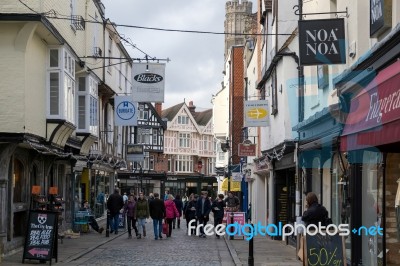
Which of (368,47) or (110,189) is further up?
(368,47)

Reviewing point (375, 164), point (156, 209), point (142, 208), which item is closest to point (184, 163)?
point (142, 208)

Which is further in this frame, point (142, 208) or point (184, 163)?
point (184, 163)

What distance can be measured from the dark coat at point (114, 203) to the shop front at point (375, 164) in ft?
51.0

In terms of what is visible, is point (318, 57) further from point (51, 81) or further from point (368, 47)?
point (51, 81)

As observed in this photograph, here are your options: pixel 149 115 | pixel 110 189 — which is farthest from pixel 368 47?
pixel 149 115

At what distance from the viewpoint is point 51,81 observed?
71.8 feet

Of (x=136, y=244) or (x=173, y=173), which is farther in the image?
(x=173, y=173)

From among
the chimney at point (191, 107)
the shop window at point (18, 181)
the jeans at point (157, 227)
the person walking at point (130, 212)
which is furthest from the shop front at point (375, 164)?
the chimney at point (191, 107)

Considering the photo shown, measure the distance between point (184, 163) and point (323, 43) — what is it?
81.8 metres

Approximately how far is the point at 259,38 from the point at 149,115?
5203 centimetres

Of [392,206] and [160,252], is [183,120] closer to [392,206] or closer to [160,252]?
[160,252]

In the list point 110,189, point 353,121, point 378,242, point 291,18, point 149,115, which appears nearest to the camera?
point 353,121

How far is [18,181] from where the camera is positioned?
21.1 meters

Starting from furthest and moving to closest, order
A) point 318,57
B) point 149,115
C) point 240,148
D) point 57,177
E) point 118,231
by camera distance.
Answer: point 149,115
point 240,148
point 118,231
point 57,177
point 318,57
